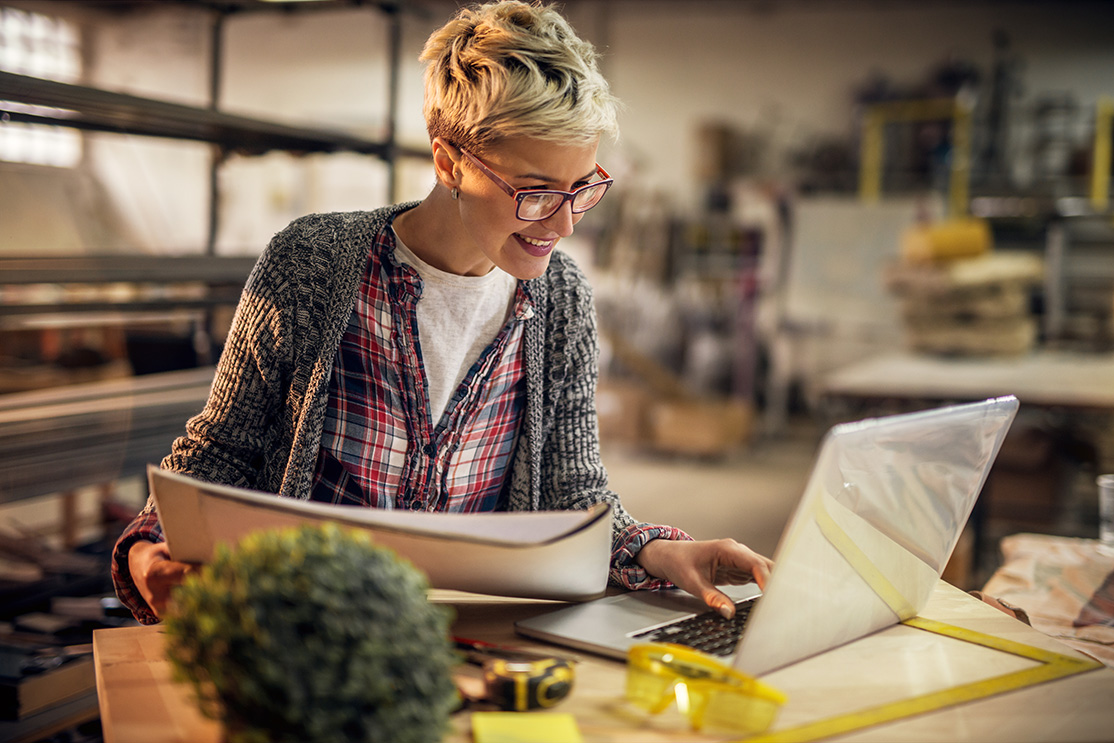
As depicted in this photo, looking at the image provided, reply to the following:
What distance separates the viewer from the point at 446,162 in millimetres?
1235

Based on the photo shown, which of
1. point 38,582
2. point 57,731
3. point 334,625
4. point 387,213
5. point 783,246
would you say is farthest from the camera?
point 783,246

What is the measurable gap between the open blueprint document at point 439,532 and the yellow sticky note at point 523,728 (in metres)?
0.14

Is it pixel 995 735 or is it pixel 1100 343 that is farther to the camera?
pixel 1100 343

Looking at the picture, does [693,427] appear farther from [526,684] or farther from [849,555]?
[526,684]

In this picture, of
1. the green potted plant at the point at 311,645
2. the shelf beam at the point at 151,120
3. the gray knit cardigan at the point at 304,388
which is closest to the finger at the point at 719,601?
the gray knit cardigan at the point at 304,388

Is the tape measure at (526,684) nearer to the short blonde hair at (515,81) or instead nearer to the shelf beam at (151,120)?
the short blonde hair at (515,81)

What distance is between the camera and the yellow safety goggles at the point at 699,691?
0.77 m

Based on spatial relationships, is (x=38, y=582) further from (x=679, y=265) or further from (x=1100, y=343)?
(x=679, y=265)

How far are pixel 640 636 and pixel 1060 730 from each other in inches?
15.0

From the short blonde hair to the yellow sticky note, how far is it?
66 cm

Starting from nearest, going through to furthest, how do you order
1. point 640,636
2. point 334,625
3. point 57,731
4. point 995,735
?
point 334,625
point 995,735
point 640,636
point 57,731

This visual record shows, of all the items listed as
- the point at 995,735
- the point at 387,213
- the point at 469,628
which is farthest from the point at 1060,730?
the point at 387,213

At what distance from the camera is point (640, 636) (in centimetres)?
96

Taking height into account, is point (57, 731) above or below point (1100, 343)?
below
